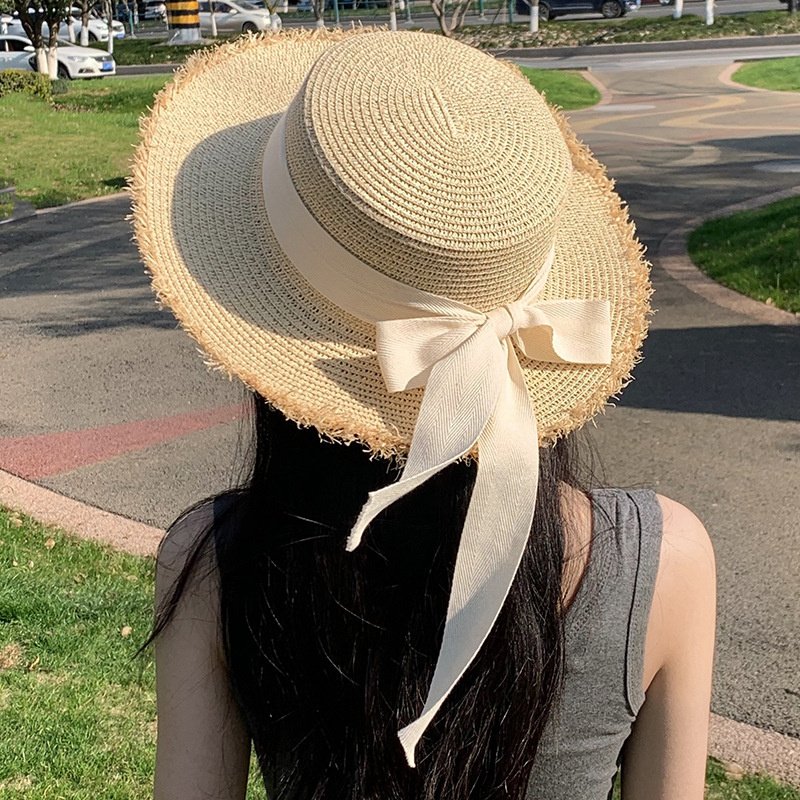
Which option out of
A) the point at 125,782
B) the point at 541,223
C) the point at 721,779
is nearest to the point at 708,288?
the point at 721,779

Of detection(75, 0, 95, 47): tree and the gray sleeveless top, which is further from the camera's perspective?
detection(75, 0, 95, 47): tree

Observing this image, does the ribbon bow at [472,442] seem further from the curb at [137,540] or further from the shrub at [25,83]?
the shrub at [25,83]

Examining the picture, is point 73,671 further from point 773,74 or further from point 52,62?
point 52,62

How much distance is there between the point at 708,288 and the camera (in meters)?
8.52

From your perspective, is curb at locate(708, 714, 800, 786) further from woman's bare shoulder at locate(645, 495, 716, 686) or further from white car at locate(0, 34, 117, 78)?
white car at locate(0, 34, 117, 78)

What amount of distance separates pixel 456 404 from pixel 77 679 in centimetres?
275

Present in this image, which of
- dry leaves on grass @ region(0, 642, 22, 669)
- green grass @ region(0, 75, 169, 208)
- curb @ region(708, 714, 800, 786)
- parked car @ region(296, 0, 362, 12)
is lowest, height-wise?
green grass @ region(0, 75, 169, 208)

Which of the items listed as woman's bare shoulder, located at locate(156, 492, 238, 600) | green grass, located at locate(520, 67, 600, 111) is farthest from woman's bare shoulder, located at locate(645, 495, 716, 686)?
green grass, located at locate(520, 67, 600, 111)

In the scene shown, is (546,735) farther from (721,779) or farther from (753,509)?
(753,509)

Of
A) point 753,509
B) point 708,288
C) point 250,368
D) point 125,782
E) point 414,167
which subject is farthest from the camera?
point 708,288

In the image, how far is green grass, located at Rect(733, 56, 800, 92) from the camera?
21938mm

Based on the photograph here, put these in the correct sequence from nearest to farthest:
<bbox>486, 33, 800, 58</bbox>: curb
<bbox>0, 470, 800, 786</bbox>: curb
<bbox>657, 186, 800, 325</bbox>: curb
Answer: <bbox>0, 470, 800, 786</bbox>: curb < <bbox>657, 186, 800, 325</bbox>: curb < <bbox>486, 33, 800, 58</bbox>: curb

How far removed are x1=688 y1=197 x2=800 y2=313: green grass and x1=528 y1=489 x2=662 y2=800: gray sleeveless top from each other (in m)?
6.91

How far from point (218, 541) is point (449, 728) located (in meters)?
0.38
